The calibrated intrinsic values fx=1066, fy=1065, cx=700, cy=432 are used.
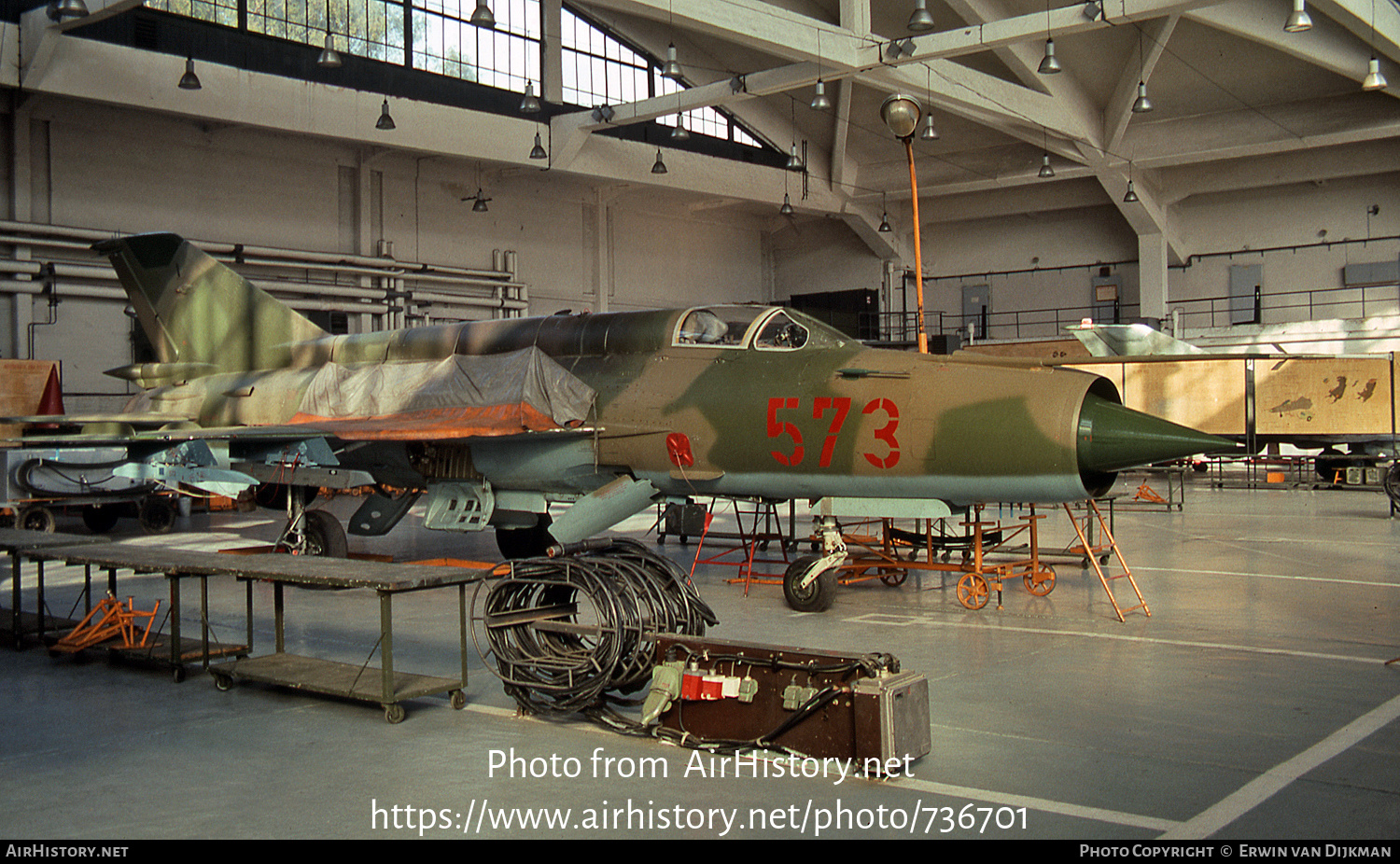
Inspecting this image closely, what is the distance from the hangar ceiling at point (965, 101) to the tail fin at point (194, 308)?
5.17 meters

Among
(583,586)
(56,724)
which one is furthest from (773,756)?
(56,724)

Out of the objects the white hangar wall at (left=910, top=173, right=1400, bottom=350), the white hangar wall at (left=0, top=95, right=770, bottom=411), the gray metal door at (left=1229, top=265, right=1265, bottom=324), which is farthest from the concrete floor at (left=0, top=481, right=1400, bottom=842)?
Result: the gray metal door at (left=1229, top=265, right=1265, bottom=324)

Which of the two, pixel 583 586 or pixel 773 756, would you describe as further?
pixel 583 586

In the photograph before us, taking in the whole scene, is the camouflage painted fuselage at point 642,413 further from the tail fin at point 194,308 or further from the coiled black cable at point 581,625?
the coiled black cable at point 581,625

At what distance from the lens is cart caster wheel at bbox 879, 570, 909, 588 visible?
11.0m

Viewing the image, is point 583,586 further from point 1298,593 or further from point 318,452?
point 1298,593

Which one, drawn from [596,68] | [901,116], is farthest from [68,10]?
[596,68]

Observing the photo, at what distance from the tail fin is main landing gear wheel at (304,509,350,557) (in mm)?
2513

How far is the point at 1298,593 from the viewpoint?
9.85m

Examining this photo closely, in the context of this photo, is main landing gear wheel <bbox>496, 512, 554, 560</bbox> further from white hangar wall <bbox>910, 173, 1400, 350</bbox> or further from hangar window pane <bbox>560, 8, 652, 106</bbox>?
white hangar wall <bbox>910, 173, 1400, 350</bbox>

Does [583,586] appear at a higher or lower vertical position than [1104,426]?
lower

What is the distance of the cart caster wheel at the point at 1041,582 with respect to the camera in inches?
391

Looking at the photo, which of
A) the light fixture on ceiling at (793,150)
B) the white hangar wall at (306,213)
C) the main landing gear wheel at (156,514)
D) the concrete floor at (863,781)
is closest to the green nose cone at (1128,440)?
the concrete floor at (863,781)

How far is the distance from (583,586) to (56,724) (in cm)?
294
